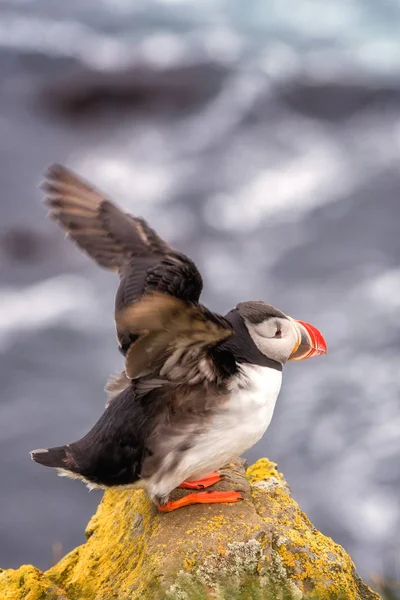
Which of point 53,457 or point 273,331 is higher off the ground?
point 273,331

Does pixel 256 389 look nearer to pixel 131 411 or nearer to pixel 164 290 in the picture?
pixel 131 411

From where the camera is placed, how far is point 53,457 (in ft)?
15.7

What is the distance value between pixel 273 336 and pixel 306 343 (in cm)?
24

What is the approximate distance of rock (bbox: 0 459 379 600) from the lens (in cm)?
415

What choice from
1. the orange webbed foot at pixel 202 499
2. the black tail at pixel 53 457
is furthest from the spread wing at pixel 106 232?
the orange webbed foot at pixel 202 499

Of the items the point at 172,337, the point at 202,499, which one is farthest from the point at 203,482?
the point at 172,337

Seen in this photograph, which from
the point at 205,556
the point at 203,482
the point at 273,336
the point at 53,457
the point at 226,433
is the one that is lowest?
the point at 205,556

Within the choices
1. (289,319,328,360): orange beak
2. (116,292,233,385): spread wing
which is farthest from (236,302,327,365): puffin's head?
(116,292,233,385): spread wing

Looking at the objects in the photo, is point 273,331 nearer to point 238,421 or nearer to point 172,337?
point 238,421

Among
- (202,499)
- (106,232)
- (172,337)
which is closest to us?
(172,337)

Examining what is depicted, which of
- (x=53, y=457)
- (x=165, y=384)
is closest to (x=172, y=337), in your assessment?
(x=165, y=384)

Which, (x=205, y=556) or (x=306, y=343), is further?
(x=306, y=343)

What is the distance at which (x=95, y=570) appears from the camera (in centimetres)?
471

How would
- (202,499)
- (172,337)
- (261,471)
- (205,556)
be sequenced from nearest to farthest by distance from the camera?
(172,337), (205,556), (202,499), (261,471)
